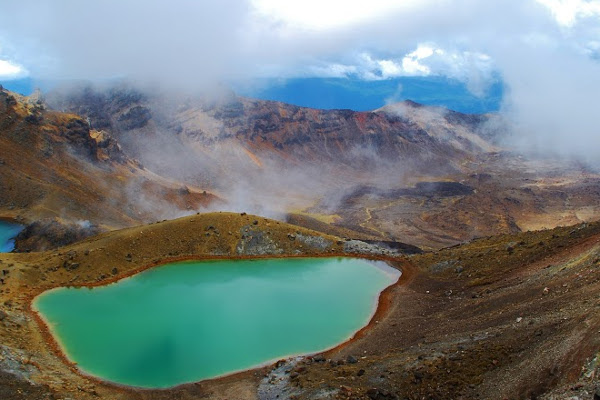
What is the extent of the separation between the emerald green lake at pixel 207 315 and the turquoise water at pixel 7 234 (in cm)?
3367

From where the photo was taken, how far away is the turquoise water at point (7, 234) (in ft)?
258

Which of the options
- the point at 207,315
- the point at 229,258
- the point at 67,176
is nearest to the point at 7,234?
the point at 67,176

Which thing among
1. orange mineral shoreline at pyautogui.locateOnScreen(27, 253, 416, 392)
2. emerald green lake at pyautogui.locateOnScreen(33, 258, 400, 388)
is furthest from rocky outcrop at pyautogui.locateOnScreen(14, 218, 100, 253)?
emerald green lake at pyautogui.locateOnScreen(33, 258, 400, 388)

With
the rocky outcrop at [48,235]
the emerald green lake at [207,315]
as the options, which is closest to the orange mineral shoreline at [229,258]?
the emerald green lake at [207,315]

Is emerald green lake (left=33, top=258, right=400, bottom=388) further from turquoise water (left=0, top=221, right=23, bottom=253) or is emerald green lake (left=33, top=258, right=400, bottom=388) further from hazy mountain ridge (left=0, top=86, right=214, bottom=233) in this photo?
hazy mountain ridge (left=0, top=86, right=214, bottom=233)

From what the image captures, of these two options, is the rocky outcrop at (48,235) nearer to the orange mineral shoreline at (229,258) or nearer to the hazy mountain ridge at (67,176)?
the hazy mountain ridge at (67,176)

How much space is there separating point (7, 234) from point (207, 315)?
54.7m

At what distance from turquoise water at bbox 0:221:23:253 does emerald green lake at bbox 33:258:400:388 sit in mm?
33675

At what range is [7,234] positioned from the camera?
278 ft

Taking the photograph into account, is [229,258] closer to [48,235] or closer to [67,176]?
[48,235]

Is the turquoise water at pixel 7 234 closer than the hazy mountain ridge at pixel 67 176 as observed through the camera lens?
Yes

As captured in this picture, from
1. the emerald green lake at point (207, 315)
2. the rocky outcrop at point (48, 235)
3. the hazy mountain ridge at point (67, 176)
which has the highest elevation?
the hazy mountain ridge at point (67, 176)

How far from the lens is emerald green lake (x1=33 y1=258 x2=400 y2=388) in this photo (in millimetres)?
40062

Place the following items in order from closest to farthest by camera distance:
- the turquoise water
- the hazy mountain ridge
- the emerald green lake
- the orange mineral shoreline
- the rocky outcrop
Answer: the orange mineral shoreline < the emerald green lake < the rocky outcrop < the turquoise water < the hazy mountain ridge
